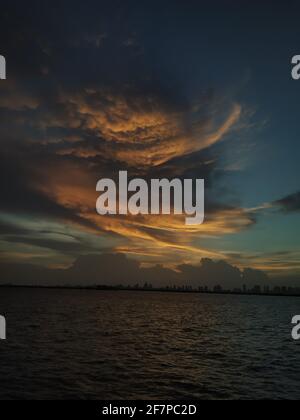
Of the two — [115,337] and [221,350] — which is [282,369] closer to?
[221,350]

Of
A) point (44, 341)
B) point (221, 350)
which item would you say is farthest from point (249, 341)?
point (44, 341)

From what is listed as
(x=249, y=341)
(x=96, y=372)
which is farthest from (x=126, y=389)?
(x=249, y=341)

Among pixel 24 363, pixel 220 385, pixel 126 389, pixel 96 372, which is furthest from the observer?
pixel 24 363

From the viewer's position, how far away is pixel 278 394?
80.0ft

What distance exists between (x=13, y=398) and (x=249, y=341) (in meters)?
35.1

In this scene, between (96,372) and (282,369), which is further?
(282,369)

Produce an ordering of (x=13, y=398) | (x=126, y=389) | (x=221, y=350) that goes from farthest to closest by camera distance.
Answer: (x=221, y=350) → (x=126, y=389) → (x=13, y=398)

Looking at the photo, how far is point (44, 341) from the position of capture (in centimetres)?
4344
